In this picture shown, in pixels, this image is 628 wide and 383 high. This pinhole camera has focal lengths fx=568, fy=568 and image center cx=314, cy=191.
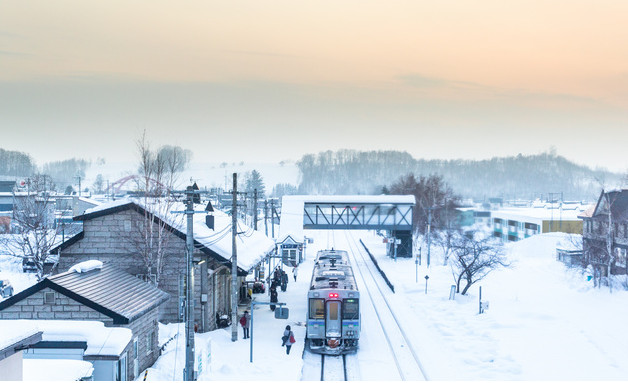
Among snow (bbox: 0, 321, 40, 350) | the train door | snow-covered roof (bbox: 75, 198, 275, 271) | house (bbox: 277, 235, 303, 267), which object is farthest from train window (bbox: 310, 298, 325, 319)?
house (bbox: 277, 235, 303, 267)

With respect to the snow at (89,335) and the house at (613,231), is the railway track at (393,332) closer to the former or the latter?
the snow at (89,335)

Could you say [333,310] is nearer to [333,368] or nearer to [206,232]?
[333,368]

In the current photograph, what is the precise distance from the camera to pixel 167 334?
24594 mm

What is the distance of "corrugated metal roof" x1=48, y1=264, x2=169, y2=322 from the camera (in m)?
17.9

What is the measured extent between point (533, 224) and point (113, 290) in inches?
2790

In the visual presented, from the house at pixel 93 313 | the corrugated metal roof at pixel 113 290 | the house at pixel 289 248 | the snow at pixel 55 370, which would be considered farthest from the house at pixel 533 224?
the snow at pixel 55 370

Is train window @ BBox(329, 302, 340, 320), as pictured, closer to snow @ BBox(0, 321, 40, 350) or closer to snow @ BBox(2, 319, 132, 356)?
snow @ BBox(2, 319, 132, 356)

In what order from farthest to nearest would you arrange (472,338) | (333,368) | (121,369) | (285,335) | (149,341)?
(472,338), (285,335), (333,368), (149,341), (121,369)

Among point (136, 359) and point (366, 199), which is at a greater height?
point (366, 199)

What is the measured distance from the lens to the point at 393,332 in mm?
27828

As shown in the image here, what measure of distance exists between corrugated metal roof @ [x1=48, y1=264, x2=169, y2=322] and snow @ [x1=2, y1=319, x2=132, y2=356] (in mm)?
728

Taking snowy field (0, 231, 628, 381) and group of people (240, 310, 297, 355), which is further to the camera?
group of people (240, 310, 297, 355)

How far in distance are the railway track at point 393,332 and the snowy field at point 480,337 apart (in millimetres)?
388

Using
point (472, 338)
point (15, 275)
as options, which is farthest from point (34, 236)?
point (472, 338)
